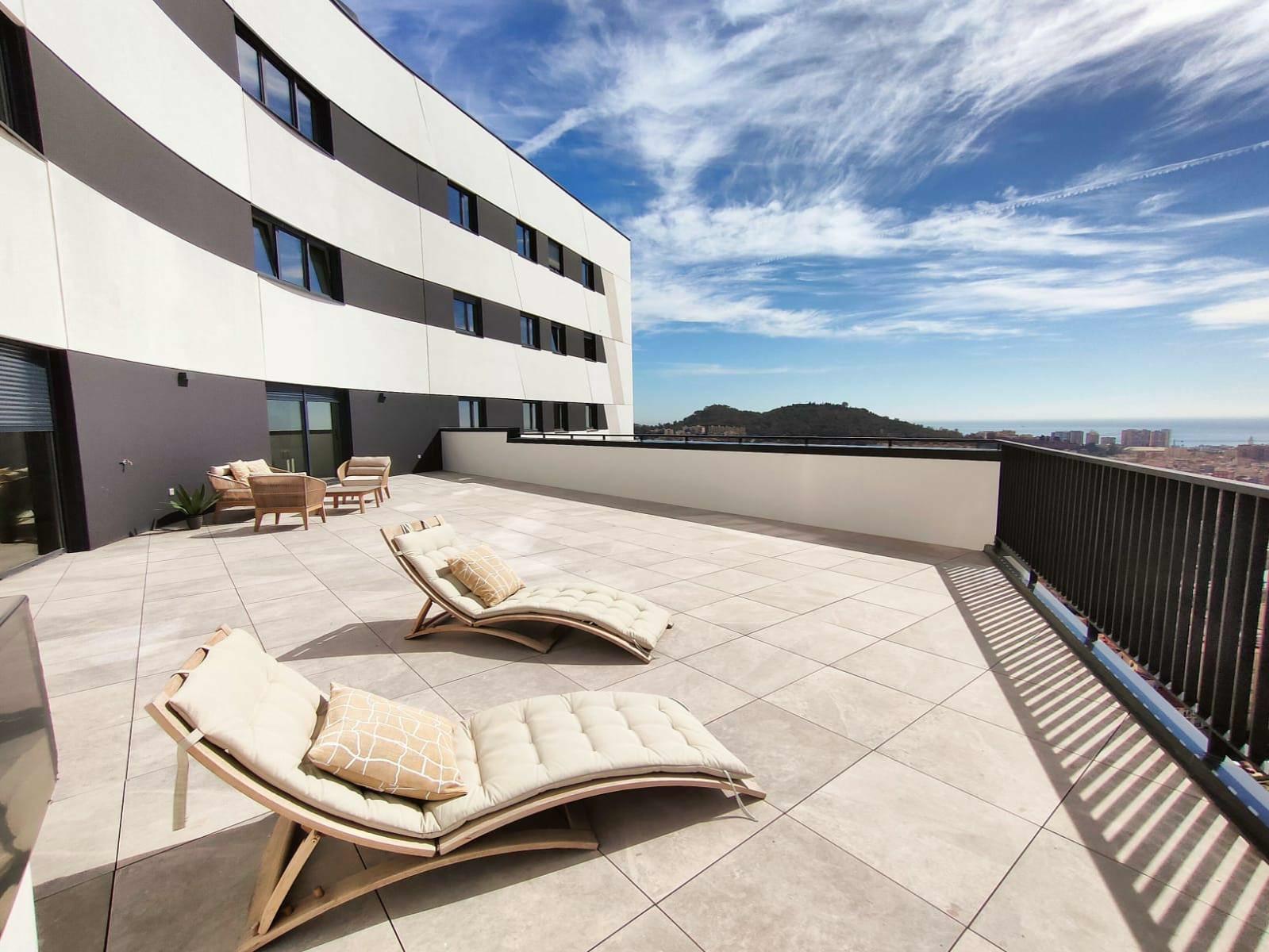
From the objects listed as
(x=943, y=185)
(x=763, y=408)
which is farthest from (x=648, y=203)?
(x=943, y=185)

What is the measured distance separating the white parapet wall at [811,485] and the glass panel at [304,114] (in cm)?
857

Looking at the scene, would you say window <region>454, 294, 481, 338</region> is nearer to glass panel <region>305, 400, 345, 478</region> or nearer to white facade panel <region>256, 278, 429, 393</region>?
white facade panel <region>256, 278, 429, 393</region>

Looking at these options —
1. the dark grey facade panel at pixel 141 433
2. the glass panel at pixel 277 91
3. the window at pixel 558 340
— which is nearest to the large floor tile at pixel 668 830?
the dark grey facade panel at pixel 141 433

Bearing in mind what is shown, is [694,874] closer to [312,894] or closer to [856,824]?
[856,824]

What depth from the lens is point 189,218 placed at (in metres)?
8.88

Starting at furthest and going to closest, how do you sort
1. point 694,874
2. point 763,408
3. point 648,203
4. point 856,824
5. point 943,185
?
point 943,185, point 648,203, point 763,408, point 856,824, point 694,874

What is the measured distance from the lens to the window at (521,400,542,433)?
19812 mm

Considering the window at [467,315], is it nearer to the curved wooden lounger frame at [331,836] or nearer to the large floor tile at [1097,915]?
the curved wooden lounger frame at [331,836]

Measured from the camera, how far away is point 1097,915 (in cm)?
168

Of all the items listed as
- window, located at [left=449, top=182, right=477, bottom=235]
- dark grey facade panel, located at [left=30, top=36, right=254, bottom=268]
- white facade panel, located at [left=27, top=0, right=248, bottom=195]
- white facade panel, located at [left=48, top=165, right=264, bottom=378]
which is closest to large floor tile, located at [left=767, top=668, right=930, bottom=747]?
white facade panel, located at [left=48, top=165, right=264, bottom=378]

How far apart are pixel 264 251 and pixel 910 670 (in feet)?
43.5

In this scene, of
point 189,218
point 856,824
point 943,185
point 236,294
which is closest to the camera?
point 856,824

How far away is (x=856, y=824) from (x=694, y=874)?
0.67 m

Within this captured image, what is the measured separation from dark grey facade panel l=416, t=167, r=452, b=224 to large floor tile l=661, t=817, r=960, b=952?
16986mm
